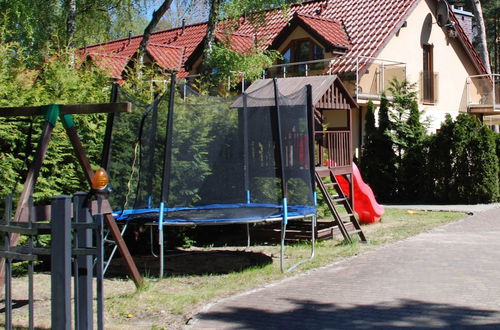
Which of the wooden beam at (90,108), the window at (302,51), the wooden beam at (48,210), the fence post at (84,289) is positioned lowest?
the fence post at (84,289)

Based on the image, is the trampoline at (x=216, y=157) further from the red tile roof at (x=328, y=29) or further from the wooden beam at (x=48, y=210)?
the red tile roof at (x=328, y=29)

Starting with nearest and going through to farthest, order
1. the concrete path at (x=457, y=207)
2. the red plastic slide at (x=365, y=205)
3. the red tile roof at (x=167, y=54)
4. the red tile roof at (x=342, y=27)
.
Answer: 1. the red plastic slide at (x=365, y=205)
2. the concrete path at (x=457, y=207)
3. the red tile roof at (x=342, y=27)
4. the red tile roof at (x=167, y=54)

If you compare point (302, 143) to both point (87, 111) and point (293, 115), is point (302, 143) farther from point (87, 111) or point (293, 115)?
point (87, 111)

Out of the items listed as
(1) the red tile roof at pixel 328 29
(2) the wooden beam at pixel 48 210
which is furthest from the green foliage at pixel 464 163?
(2) the wooden beam at pixel 48 210

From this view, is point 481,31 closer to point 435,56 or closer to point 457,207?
point 435,56

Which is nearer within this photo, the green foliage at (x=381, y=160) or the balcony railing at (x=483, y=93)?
the green foliage at (x=381, y=160)

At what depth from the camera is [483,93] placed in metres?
28.9

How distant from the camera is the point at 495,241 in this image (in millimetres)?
12055

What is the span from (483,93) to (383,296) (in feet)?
75.9

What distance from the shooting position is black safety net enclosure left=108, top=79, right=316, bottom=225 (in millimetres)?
9922

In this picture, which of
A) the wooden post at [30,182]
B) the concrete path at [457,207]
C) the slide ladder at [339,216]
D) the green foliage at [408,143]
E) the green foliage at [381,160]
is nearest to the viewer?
the wooden post at [30,182]

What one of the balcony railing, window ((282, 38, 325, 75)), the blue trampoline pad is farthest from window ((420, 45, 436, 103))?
the blue trampoline pad

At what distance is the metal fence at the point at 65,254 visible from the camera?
15.8 ft

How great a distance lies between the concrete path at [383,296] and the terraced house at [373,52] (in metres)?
12.9
